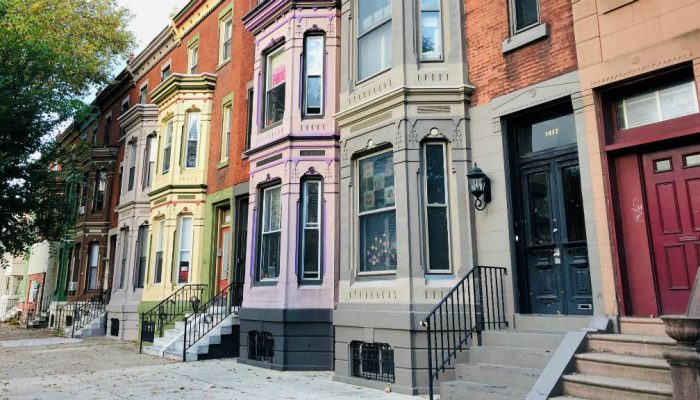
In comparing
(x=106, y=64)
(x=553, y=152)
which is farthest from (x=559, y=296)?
(x=106, y=64)

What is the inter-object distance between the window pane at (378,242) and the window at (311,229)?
65.4 inches

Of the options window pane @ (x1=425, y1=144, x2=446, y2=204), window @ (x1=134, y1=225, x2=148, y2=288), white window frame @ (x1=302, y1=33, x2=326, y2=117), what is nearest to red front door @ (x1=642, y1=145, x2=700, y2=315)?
window pane @ (x1=425, y1=144, x2=446, y2=204)

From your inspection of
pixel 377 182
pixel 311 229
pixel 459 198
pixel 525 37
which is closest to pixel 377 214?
pixel 377 182

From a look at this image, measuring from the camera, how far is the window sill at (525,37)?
8.07m

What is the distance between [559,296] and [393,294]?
2.61 m

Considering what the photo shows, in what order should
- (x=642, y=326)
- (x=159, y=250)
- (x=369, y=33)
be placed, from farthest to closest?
(x=159, y=250)
(x=369, y=33)
(x=642, y=326)

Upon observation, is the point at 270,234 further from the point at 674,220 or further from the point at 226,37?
the point at 226,37

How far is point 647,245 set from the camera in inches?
265

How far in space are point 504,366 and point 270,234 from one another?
6708 mm

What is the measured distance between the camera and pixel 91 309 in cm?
2142

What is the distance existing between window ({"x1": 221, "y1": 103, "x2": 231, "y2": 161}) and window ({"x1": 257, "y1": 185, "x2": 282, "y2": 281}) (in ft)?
12.3

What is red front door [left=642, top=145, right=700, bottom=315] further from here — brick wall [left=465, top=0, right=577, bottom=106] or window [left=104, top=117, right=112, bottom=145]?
window [left=104, top=117, right=112, bottom=145]

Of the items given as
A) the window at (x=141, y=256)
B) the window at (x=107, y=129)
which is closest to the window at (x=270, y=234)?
the window at (x=141, y=256)

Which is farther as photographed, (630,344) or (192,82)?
(192,82)
